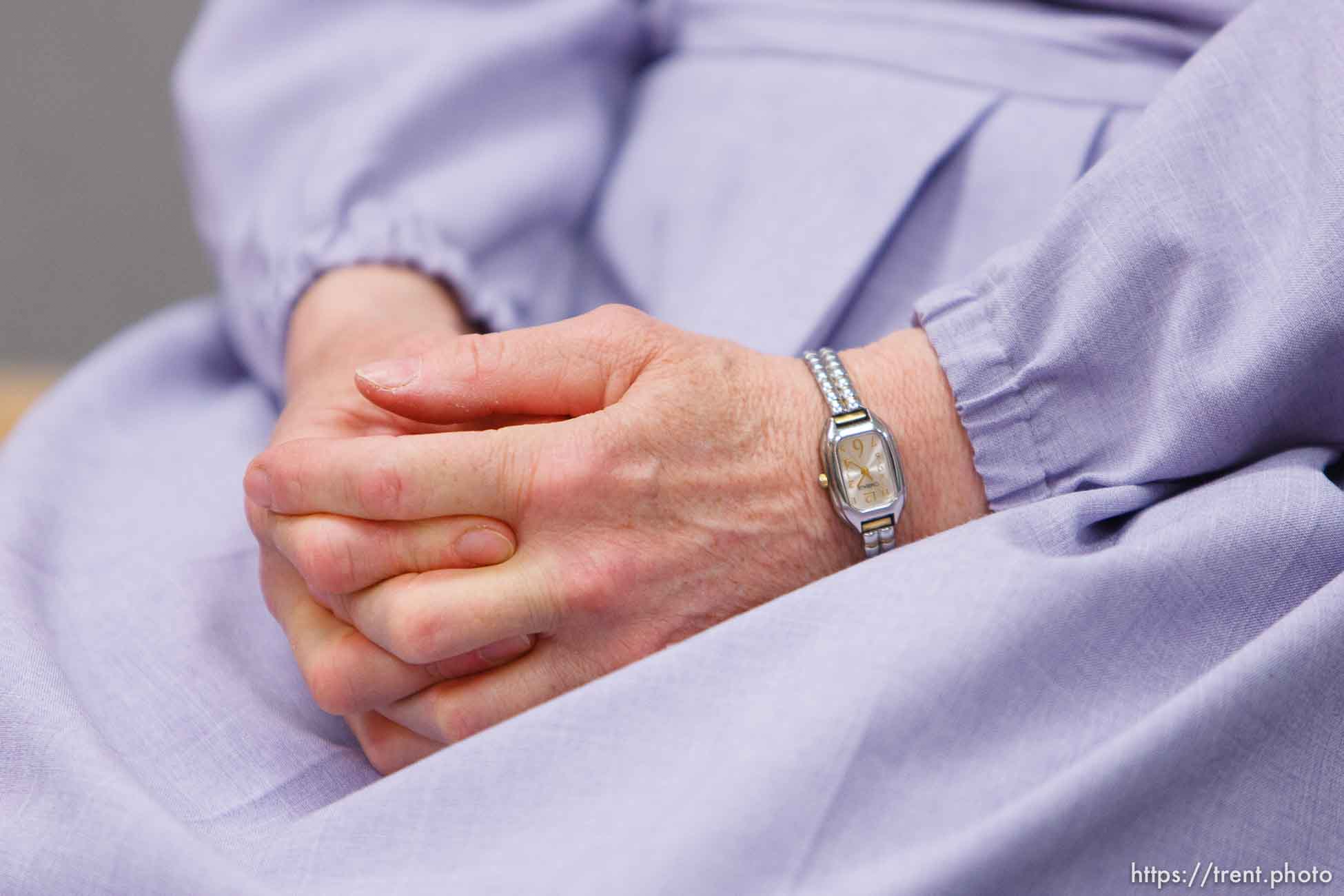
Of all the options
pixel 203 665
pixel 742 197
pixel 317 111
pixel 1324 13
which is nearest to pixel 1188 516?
pixel 1324 13

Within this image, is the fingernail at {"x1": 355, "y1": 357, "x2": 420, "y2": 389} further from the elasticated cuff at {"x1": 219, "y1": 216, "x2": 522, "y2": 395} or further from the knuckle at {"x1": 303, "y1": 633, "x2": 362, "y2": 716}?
the elasticated cuff at {"x1": 219, "y1": 216, "x2": 522, "y2": 395}

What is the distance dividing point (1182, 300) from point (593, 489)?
288 millimetres

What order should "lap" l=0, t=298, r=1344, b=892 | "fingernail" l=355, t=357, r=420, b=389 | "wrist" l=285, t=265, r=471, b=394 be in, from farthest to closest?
"wrist" l=285, t=265, r=471, b=394 < "fingernail" l=355, t=357, r=420, b=389 < "lap" l=0, t=298, r=1344, b=892

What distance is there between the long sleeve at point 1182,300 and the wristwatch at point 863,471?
49 mm

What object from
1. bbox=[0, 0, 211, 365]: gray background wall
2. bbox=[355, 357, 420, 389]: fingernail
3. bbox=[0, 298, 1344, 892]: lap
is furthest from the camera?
bbox=[0, 0, 211, 365]: gray background wall

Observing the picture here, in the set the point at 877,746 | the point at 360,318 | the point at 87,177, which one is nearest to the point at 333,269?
the point at 360,318

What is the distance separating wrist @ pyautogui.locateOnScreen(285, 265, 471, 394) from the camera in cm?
65

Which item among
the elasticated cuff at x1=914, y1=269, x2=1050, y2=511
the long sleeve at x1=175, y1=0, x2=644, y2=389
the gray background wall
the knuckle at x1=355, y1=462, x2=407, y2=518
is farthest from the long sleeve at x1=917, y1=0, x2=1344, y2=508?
the gray background wall

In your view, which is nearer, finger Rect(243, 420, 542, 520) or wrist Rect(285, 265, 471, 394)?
finger Rect(243, 420, 542, 520)

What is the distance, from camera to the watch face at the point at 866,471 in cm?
51

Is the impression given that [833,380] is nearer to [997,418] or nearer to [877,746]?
[997,418]

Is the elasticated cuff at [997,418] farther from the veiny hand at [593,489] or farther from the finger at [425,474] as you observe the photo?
the finger at [425,474]

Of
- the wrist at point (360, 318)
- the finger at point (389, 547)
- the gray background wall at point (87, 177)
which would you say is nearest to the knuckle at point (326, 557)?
the finger at point (389, 547)

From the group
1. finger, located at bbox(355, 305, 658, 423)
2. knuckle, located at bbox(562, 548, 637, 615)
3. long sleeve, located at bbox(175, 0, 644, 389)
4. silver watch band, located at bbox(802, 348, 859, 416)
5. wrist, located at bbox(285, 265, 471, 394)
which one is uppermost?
long sleeve, located at bbox(175, 0, 644, 389)
